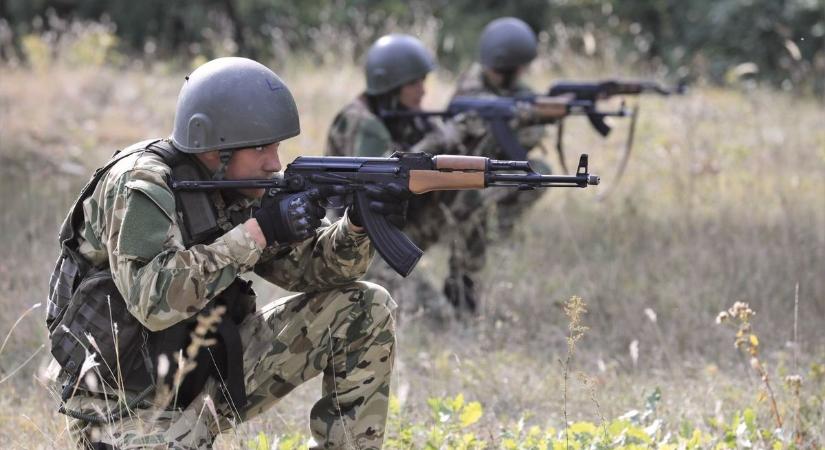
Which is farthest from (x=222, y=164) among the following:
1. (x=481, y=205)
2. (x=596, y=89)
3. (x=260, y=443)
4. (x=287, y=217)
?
(x=596, y=89)

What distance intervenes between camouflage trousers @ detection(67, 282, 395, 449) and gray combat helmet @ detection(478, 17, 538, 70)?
3706mm

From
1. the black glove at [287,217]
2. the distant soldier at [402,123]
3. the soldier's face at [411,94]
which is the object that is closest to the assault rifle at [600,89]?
the distant soldier at [402,123]

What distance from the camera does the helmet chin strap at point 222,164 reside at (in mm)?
3631

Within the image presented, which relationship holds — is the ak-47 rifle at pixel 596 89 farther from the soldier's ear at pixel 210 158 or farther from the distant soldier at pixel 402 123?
the soldier's ear at pixel 210 158

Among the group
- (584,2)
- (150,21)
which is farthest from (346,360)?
(150,21)

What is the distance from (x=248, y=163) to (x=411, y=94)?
101 inches

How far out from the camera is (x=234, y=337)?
3705 mm

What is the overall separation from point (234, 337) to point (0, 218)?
144 inches

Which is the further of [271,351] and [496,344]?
[496,344]

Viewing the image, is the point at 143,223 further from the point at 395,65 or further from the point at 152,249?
the point at 395,65

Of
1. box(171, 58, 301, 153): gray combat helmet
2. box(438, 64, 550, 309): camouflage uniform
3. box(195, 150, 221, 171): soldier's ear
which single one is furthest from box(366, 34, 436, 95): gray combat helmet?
box(195, 150, 221, 171): soldier's ear

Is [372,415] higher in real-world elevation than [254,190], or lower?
lower

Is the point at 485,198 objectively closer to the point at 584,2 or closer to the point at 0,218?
the point at 0,218

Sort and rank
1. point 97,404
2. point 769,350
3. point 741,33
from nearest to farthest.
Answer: point 97,404 → point 769,350 → point 741,33
